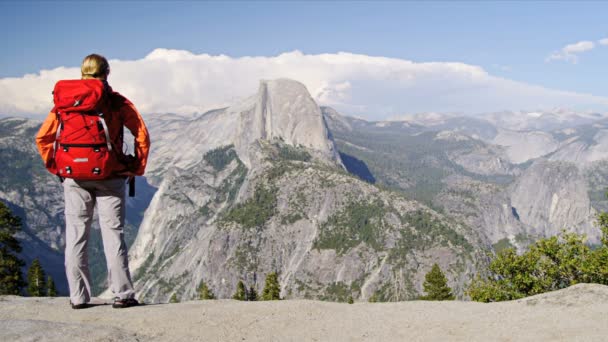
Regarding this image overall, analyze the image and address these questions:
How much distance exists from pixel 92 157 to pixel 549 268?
25006 mm

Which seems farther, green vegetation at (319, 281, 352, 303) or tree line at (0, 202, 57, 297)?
green vegetation at (319, 281, 352, 303)

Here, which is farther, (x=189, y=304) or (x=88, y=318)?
(x=189, y=304)

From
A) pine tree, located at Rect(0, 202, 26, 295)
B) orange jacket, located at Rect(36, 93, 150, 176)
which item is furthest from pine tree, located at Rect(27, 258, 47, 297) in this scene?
orange jacket, located at Rect(36, 93, 150, 176)

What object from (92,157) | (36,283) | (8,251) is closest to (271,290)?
(36,283)

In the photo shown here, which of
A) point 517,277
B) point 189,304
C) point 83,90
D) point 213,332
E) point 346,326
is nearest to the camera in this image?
point 83,90

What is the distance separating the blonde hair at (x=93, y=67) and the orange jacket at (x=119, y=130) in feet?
1.81

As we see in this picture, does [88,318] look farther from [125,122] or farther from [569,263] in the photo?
[569,263]

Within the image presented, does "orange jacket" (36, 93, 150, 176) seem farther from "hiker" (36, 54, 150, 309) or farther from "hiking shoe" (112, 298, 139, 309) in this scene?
"hiking shoe" (112, 298, 139, 309)

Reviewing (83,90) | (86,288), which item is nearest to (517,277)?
(86,288)

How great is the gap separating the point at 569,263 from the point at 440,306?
1600cm

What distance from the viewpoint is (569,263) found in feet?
81.0

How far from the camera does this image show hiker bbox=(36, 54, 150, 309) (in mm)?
9617

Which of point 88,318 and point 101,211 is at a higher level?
point 101,211

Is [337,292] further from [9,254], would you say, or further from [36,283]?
[9,254]
